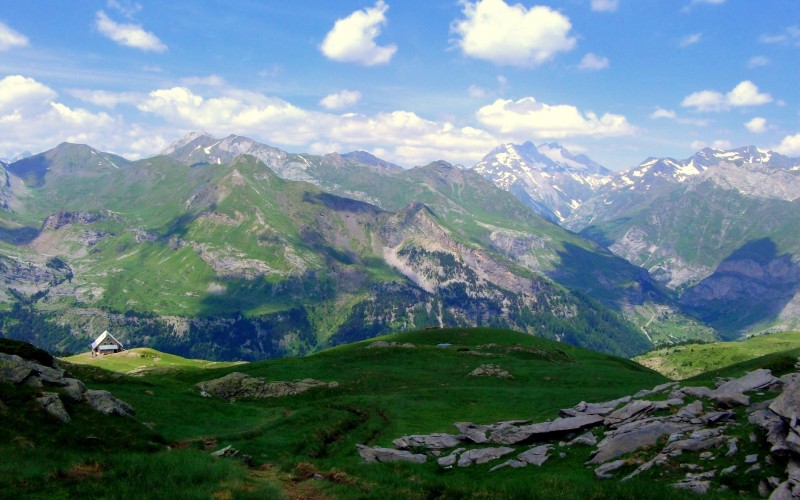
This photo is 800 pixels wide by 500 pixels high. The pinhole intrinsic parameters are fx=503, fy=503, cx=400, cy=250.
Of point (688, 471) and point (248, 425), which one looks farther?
point (248, 425)

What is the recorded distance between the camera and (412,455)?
1549 inches

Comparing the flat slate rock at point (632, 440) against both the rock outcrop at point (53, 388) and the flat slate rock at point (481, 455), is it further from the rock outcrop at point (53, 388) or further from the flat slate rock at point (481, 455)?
the rock outcrop at point (53, 388)

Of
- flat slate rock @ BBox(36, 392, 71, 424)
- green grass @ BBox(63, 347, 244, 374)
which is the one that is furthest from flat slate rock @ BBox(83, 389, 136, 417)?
green grass @ BBox(63, 347, 244, 374)

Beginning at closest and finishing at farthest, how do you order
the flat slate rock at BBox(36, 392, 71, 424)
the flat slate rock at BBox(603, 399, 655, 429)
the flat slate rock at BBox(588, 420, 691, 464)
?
1. the flat slate rock at BBox(588, 420, 691, 464)
2. the flat slate rock at BBox(36, 392, 71, 424)
3. the flat slate rock at BBox(603, 399, 655, 429)

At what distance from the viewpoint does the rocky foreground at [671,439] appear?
2391cm

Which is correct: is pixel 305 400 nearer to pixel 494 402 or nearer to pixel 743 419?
pixel 494 402

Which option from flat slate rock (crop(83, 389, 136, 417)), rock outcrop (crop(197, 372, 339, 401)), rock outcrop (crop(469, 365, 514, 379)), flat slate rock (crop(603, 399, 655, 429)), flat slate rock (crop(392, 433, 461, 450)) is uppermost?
flat slate rock (crop(83, 389, 136, 417))

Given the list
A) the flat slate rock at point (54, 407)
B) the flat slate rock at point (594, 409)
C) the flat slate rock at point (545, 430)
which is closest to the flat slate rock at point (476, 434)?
the flat slate rock at point (545, 430)

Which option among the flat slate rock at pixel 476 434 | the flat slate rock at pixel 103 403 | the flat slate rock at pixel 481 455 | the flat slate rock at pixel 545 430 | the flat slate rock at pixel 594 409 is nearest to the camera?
the flat slate rock at pixel 481 455

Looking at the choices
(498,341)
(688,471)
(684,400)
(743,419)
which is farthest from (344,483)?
(498,341)

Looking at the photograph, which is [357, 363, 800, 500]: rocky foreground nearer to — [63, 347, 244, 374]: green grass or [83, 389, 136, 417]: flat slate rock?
[83, 389, 136, 417]: flat slate rock

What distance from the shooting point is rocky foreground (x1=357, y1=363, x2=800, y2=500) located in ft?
78.4

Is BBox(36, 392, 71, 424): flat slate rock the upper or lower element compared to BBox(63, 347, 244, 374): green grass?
upper

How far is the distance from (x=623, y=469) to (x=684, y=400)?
15.2 meters
